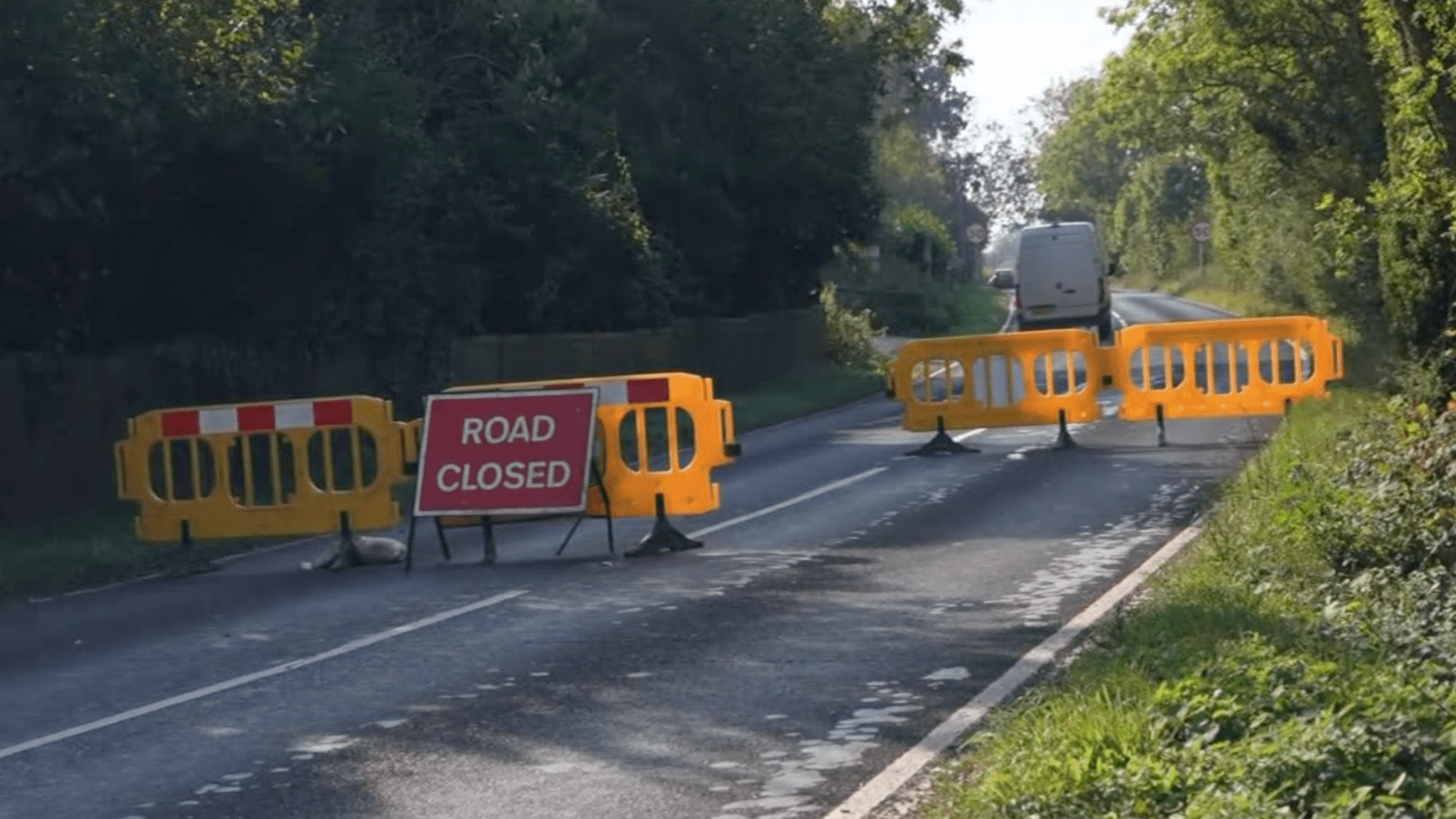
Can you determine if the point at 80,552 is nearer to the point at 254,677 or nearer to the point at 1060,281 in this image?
the point at 254,677

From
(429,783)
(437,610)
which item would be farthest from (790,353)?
(429,783)

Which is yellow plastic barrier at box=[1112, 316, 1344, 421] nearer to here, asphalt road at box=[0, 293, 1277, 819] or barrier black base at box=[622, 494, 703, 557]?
asphalt road at box=[0, 293, 1277, 819]

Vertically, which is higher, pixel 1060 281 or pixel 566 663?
pixel 1060 281

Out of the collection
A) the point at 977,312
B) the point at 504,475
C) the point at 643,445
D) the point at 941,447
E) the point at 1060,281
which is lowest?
the point at 941,447

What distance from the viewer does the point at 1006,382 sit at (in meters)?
23.2

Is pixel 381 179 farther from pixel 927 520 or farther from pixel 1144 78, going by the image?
pixel 1144 78

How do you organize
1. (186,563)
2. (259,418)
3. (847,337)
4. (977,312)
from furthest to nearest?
(977,312)
(847,337)
(186,563)
(259,418)

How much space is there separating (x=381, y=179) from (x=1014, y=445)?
23.4 ft

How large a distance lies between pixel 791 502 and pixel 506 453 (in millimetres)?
4041

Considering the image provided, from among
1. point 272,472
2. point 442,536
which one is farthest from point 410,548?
point 272,472

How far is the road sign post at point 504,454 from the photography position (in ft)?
51.1

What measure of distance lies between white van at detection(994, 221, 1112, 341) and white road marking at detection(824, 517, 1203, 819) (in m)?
35.0

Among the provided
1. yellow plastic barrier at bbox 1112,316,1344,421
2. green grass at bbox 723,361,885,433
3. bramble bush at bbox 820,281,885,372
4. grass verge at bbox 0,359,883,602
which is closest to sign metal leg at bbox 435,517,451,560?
grass verge at bbox 0,359,883,602

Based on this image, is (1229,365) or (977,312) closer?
(1229,365)
